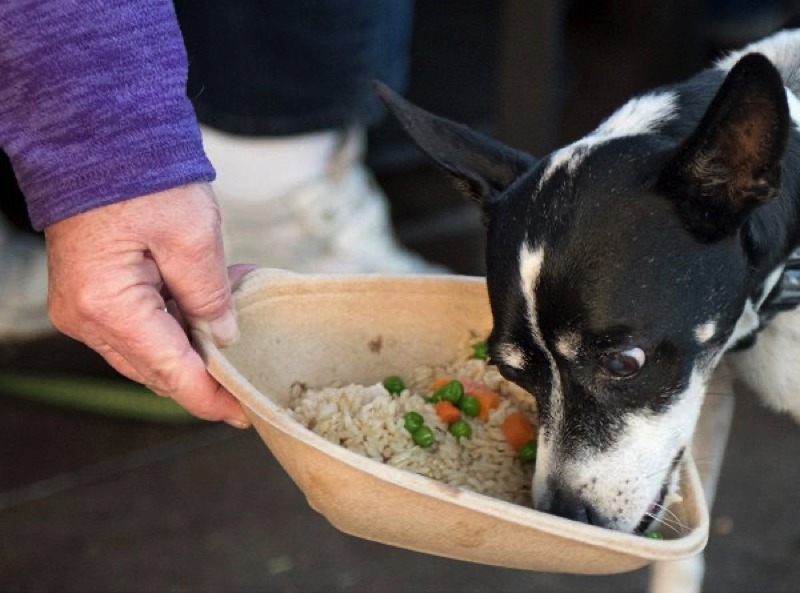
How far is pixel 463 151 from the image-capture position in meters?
1.40

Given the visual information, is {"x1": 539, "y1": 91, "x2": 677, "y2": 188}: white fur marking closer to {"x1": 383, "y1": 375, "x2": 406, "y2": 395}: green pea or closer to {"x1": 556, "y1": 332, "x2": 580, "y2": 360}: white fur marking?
{"x1": 556, "y1": 332, "x2": 580, "y2": 360}: white fur marking

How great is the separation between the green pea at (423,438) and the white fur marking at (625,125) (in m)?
0.36

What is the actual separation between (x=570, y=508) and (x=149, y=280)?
58 centimetres

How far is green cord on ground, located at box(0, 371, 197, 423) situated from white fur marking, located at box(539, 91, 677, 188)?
1.23 meters

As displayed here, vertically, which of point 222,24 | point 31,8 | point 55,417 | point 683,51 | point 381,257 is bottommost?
point 55,417

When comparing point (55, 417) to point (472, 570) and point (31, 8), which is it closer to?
point (472, 570)

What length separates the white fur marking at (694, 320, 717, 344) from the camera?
49.3 inches

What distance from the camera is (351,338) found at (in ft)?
4.82

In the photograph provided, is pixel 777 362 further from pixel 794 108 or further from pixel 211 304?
pixel 211 304

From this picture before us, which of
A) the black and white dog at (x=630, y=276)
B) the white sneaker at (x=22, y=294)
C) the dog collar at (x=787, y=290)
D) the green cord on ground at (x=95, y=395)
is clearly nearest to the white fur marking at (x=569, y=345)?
the black and white dog at (x=630, y=276)

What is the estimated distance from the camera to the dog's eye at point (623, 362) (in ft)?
3.98

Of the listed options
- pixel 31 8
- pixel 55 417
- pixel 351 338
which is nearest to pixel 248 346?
pixel 351 338

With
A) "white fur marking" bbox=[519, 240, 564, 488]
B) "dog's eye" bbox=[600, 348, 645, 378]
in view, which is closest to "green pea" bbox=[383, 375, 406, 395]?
"white fur marking" bbox=[519, 240, 564, 488]

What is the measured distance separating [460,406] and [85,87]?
2.12 feet
